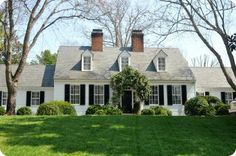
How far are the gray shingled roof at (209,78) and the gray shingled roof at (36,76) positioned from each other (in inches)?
448

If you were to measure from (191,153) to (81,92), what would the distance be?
17.2 meters

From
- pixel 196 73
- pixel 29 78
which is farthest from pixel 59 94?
pixel 196 73

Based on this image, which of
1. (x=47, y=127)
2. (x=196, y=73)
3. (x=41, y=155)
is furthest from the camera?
(x=196, y=73)

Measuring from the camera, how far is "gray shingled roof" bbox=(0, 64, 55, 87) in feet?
93.4

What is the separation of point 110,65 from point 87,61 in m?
1.69

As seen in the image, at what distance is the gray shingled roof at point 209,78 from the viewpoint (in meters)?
30.7

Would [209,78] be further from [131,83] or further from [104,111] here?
[104,111]

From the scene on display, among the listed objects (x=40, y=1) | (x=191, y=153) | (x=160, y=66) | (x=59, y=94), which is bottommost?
(x=191, y=153)

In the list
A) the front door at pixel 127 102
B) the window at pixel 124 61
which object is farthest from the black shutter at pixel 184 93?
the window at pixel 124 61

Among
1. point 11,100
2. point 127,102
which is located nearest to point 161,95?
point 127,102

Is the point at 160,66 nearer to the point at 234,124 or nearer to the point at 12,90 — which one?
the point at 12,90

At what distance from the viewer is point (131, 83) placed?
1016 inches

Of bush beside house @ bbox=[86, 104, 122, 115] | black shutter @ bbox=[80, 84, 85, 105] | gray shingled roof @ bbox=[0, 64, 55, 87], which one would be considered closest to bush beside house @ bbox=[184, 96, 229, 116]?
bush beside house @ bbox=[86, 104, 122, 115]

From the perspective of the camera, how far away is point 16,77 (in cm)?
1989
